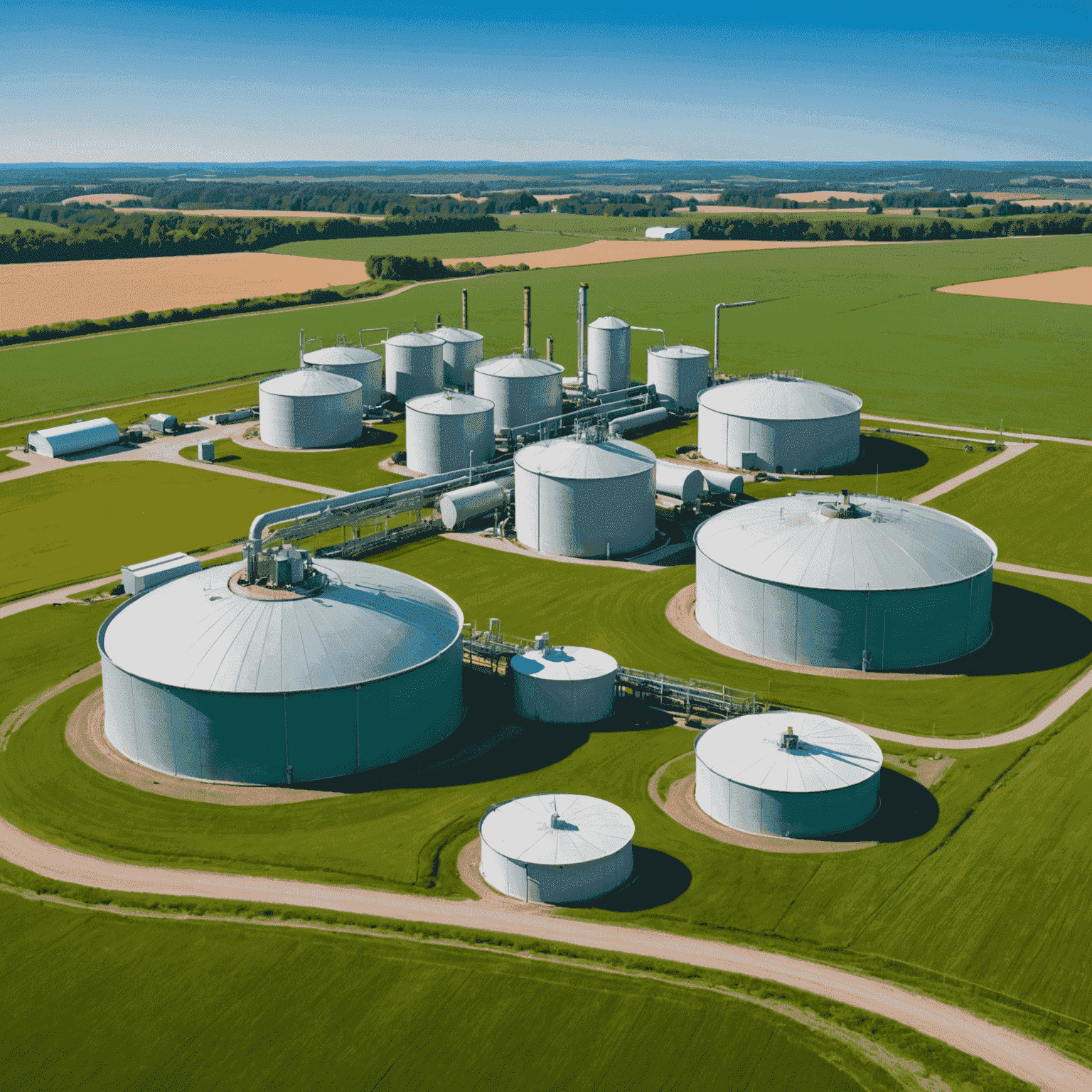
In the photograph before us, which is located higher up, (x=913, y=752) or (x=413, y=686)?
(x=413, y=686)

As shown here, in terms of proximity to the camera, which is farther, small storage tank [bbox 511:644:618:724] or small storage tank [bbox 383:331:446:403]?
small storage tank [bbox 383:331:446:403]

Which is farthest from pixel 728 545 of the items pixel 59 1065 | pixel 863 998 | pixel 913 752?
pixel 59 1065

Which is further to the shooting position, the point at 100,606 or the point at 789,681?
the point at 100,606

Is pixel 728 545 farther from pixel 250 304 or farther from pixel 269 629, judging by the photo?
pixel 250 304

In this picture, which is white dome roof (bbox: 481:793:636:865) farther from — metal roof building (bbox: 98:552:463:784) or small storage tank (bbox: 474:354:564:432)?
small storage tank (bbox: 474:354:564:432)

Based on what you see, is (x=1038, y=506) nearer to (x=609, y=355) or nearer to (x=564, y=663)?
(x=609, y=355)

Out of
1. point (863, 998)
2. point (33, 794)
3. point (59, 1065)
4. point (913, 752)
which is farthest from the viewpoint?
point (913, 752)

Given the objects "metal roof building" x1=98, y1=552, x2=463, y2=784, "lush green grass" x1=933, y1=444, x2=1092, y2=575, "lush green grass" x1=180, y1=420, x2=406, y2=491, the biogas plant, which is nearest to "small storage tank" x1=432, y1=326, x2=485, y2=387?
"lush green grass" x1=180, y1=420, x2=406, y2=491

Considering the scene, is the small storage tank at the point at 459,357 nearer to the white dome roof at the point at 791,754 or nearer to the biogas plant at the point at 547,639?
the biogas plant at the point at 547,639
